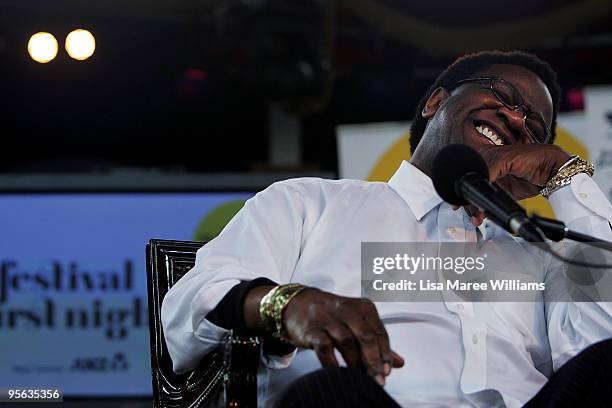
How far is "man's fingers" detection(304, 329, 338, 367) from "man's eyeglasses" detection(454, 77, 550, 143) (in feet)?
2.88

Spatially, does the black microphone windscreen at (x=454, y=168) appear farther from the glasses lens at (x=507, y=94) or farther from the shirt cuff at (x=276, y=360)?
the glasses lens at (x=507, y=94)

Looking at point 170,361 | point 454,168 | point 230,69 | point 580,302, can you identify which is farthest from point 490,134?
point 230,69

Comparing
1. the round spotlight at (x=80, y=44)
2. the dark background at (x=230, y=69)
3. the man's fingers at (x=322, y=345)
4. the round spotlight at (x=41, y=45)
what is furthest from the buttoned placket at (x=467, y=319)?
the round spotlight at (x=41, y=45)

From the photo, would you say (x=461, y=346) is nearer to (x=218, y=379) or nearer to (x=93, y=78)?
(x=218, y=379)

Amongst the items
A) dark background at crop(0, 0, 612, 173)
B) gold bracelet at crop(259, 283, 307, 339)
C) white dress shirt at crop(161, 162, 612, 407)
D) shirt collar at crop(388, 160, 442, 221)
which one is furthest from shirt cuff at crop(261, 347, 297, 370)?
dark background at crop(0, 0, 612, 173)

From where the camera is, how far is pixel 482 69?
2168 millimetres

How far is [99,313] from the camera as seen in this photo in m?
3.91

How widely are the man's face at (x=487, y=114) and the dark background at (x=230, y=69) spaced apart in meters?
3.01

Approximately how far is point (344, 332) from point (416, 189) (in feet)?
2.35

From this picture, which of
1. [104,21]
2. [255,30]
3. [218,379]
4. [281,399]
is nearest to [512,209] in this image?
[281,399]

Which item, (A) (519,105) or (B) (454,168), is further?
(A) (519,105)

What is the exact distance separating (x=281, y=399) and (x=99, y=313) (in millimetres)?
2703

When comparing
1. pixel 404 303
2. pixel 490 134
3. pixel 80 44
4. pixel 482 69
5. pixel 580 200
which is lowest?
pixel 404 303

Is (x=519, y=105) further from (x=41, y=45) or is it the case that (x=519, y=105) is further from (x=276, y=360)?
(x=41, y=45)
